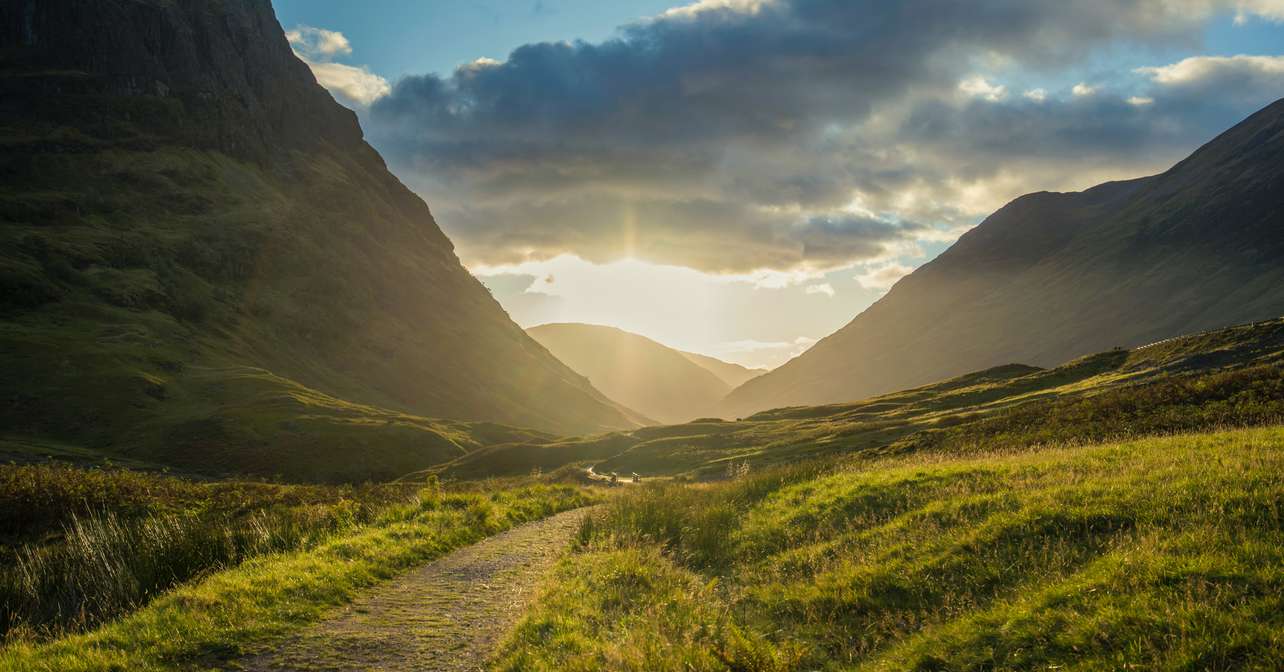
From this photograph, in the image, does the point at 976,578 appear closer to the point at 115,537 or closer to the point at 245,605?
the point at 245,605

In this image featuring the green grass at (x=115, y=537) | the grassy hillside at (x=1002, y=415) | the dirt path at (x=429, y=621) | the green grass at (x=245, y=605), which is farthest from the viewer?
the grassy hillside at (x=1002, y=415)

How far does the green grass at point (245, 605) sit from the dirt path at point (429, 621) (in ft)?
1.89

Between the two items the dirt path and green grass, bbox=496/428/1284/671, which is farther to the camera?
the dirt path

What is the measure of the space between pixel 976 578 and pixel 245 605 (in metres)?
13.2

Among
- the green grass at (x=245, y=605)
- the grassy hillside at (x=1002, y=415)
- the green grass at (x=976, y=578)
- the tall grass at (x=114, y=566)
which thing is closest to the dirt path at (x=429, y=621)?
the green grass at (x=245, y=605)

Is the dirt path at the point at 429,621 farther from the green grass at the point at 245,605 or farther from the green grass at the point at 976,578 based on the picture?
the green grass at the point at 976,578

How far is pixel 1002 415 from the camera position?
44.8 metres

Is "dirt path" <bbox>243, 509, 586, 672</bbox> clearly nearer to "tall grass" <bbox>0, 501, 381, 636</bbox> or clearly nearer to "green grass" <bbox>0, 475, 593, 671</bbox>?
"green grass" <bbox>0, 475, 593, 671</bbox>

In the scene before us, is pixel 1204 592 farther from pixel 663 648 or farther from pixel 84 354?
pixel 84 354

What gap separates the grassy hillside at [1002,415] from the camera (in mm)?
31453

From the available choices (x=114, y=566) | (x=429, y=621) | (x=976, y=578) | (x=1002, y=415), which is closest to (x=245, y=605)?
(x=429, y=621)

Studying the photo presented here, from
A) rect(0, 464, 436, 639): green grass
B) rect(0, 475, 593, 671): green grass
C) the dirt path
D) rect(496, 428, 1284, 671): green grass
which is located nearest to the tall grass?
rect(0, 464, 436, 639): green grass

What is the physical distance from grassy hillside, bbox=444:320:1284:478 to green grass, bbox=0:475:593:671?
1064 inches

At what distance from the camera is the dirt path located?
1048 centimetres
